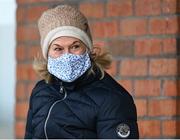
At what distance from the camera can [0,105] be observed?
15.6ft

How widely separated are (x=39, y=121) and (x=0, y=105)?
2.21 m

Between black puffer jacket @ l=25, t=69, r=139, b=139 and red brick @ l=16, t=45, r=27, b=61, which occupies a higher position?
red brick @ l=16, t=45, r=27, b=61

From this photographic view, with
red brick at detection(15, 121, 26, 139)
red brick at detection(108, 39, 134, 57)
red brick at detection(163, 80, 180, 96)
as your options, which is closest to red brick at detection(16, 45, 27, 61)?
red brick at detection(15, 121, 26, 139)

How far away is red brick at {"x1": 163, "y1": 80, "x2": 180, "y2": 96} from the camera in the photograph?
12.4 feet

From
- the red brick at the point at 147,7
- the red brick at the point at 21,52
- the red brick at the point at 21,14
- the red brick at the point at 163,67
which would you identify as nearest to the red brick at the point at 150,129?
the red brick at the point at 163,67

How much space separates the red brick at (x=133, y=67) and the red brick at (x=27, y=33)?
0.67m

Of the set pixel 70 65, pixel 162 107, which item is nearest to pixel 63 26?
pixel 70 65

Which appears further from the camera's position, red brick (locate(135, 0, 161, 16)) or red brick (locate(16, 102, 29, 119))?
red brick (locate(16, 102, 29, 119))

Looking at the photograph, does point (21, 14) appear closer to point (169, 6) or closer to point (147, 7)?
point (147, 7)

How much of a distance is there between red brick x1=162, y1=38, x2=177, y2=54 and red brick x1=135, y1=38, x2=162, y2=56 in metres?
0.03

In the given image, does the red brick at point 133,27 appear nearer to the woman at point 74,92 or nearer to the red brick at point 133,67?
the red brick at point 133,67

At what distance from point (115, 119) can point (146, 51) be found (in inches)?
59.0

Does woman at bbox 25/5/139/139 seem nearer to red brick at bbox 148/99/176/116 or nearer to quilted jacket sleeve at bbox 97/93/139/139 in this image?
quilted jacket sleeve at bbox 97/93/139/139

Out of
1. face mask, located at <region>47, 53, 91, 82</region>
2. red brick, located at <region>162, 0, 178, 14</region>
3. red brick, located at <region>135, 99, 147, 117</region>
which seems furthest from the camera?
red brick, located at <region>135, 99, 147, 117</region>
